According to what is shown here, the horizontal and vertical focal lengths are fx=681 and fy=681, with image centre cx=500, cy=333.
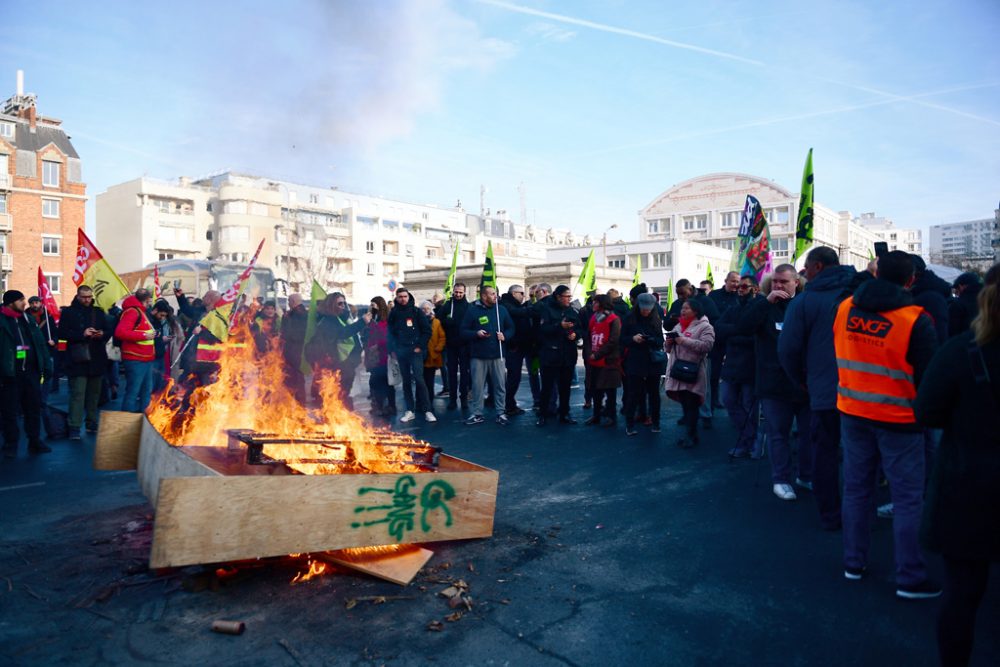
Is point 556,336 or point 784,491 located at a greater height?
point 556,336

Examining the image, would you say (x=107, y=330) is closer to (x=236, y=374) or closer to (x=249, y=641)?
(x=236, y=374)

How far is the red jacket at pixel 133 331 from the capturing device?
10.3 metres

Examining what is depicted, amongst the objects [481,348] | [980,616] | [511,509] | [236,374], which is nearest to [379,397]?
[481,348]

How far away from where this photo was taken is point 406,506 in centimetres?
497

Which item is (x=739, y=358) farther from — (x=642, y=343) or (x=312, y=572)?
(x=312, y=572)

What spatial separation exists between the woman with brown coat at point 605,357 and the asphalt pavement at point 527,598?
3.92 metres

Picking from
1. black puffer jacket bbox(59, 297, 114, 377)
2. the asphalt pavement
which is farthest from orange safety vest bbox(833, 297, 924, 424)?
black puffer jacket bbox(59, 297, 114, 377)

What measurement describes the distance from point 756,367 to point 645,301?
3052 mm

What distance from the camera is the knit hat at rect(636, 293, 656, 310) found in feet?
32.2

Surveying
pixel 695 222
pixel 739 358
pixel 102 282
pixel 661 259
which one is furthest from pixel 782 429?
pixel 695 222

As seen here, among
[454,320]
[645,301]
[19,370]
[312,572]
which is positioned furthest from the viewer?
[454,320]

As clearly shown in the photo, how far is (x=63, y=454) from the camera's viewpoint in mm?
9086

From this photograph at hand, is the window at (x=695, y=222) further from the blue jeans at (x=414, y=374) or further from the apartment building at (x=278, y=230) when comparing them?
the blue jeans at (x=414, y=374)

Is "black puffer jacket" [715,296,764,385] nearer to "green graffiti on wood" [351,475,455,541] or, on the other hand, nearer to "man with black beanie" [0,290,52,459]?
"green graffiti on wood" [351,475,455,541]
